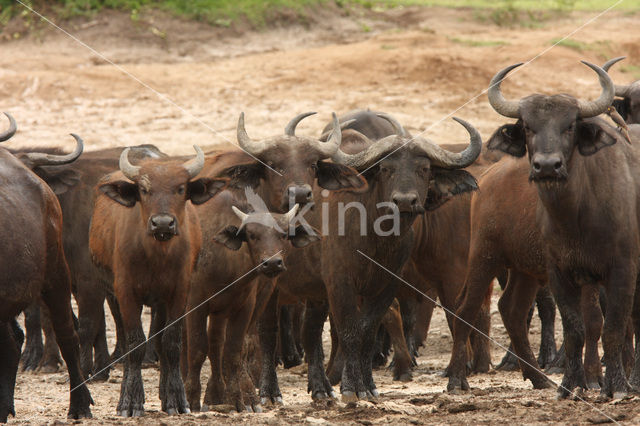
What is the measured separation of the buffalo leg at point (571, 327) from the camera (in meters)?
9.19

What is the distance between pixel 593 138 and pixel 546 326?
14.4ft

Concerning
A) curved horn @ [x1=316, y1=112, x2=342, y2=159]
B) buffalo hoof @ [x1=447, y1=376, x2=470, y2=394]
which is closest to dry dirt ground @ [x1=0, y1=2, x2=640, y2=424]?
buffalo hoof @ [x1=447, y1=376, x2=470, y2=394]

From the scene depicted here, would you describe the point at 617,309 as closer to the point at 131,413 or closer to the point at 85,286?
the point at 131,413

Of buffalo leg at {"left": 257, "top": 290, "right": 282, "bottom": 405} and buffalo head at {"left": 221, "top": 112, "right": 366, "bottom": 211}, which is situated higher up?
buffalo head at {"left": 221, "top": 112, "right": 366, "bottom": 211}

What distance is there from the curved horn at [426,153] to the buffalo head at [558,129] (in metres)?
1.05

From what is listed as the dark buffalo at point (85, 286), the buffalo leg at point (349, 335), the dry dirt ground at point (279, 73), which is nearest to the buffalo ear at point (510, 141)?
the buffalo leg at point (349, 335)

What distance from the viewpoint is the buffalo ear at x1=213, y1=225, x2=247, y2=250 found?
380 inches

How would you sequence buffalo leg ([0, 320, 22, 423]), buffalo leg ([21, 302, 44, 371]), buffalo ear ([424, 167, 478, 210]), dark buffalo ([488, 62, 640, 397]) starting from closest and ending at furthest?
1. dark buffalo ([488, 62, 640, 397])
2. buffalo leg ([0, 320, 22, 423])
3. buffalo ear ([424, 167, 478, 210])
4. buffalo leg ([21, 302, 44, 371])

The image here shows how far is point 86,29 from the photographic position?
2556cm

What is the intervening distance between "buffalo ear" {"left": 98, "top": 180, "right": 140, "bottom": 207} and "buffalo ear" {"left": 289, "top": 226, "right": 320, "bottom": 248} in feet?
4.79

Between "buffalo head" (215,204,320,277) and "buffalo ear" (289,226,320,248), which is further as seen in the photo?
"buffalo ear" (289,226,320,248)

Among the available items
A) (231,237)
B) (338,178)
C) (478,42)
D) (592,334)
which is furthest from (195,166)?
(478,42)

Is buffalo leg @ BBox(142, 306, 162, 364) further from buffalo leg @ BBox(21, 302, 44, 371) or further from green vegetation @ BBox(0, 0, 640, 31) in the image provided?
green vegetation @ BBox(0, 0, 640, 31)

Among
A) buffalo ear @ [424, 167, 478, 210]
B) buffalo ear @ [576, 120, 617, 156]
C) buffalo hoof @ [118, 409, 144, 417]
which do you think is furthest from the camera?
buffalo ear @ [424, 167, 478, 210]
